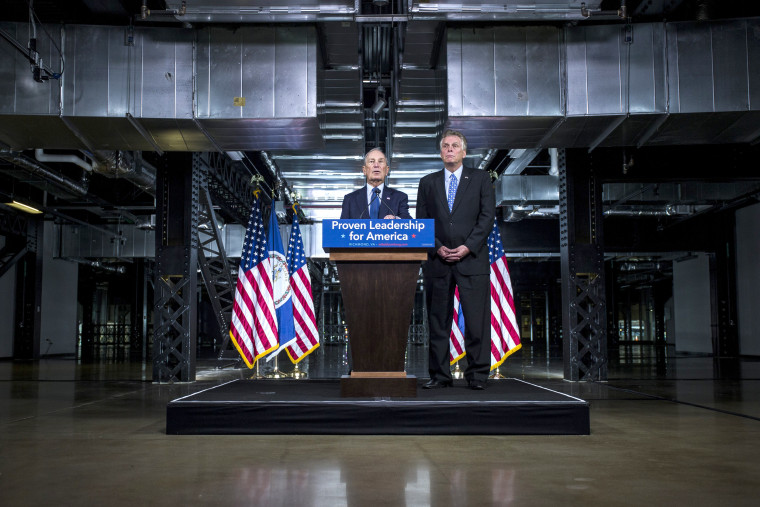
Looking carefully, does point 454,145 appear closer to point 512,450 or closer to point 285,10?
point 512,450

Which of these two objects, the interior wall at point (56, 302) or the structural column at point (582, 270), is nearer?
the structural column at point (582, 270)

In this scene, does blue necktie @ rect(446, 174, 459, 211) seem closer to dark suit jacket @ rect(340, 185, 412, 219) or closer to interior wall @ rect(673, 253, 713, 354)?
dark suit jacket @ rect(340, 185, 412, 219)

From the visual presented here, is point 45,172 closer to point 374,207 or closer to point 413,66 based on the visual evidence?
point 413,66

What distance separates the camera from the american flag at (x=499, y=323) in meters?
8.55

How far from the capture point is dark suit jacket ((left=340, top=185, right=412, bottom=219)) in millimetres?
4957

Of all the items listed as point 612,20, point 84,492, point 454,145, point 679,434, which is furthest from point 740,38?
point 84,492

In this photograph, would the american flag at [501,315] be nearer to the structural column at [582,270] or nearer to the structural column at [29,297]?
the structural column at [582,270]

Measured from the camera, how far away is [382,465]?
3.19 m

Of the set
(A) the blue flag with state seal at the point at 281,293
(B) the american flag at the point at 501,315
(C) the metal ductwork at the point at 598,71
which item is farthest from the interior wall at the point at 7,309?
(C) the metal ductwork at the point at 598,71

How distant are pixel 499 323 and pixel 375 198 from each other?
4.20 m

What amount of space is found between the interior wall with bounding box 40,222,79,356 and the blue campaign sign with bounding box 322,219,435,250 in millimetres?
18456

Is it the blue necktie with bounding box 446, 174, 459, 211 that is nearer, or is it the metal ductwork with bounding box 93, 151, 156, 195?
the blue necktie with bounding box 446, 174, 459, 211

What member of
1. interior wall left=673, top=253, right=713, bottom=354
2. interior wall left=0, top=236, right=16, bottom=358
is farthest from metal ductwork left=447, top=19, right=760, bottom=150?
interior wall left=0, top=236, right=16, bottom=358

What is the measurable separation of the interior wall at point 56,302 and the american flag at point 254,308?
1326 cm
